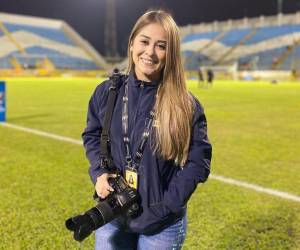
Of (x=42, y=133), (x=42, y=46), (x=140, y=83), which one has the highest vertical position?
(x=42, y=46)

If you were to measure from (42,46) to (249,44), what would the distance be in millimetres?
37231

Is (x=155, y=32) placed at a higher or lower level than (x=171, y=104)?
higher

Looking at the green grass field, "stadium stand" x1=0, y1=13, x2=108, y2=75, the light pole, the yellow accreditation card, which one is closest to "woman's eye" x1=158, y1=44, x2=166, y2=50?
the yellow accreditation card

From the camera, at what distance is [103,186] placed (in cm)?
213

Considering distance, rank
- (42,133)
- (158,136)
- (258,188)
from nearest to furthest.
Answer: (158,136)
(258,188)
(42,133)

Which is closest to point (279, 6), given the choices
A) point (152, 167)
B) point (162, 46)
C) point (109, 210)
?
point (162, 46)

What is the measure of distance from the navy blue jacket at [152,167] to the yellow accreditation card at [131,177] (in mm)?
22

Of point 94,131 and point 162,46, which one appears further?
point 94,131

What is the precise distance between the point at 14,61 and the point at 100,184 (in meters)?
69.0

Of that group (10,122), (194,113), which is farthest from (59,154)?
(194,113)

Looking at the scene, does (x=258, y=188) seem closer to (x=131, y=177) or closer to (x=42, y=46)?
(x=131, y=177)

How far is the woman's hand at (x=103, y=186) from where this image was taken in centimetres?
211

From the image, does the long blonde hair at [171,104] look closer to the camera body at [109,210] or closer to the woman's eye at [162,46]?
the woman's eye at [162,46]

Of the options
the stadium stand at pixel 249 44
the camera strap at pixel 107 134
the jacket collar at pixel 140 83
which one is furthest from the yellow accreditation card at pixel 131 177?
the stadium stand at pixel 249 44
